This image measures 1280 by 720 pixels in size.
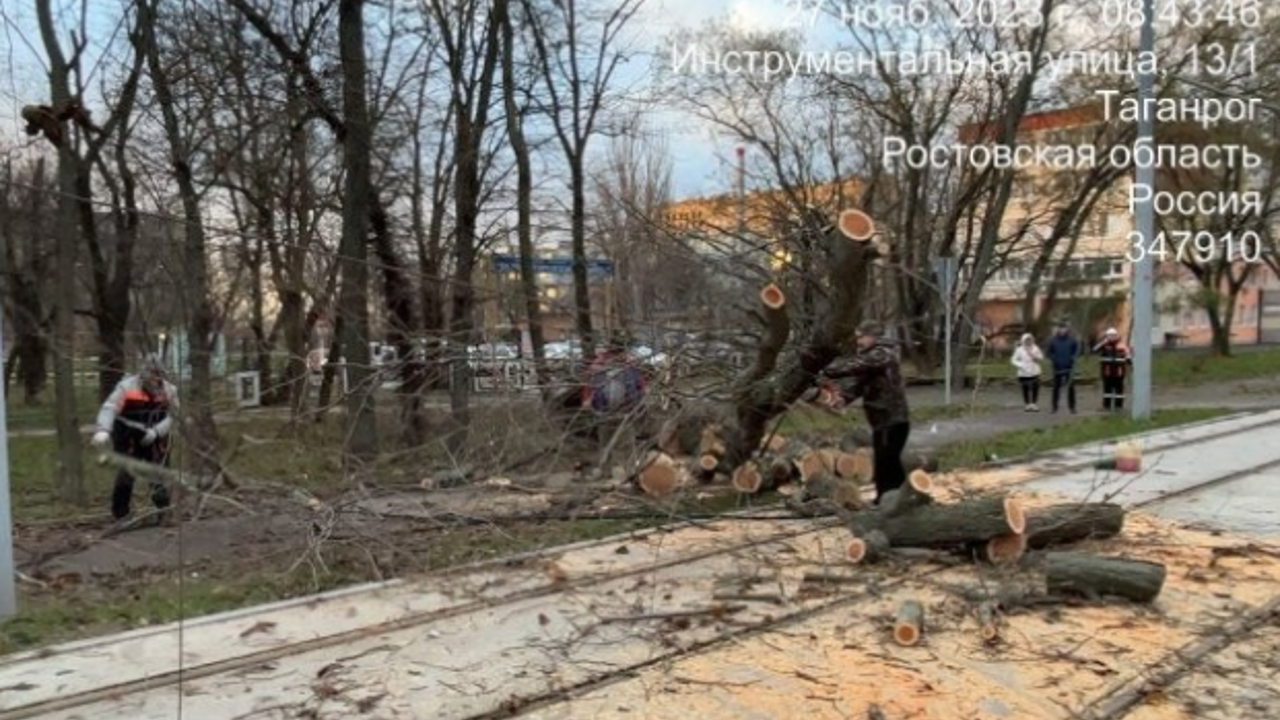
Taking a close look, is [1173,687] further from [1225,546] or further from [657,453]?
[657,453]

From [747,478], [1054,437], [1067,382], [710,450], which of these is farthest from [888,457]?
[1067,382]

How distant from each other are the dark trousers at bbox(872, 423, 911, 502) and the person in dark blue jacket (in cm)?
1174

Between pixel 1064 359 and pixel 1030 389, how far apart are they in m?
0.80

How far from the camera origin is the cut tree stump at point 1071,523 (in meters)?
7.94

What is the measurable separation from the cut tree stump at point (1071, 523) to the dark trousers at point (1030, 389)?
500 inches

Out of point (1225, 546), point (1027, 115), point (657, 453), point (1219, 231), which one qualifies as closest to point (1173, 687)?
point (1225, 546)

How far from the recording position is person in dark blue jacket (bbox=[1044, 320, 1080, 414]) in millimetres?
20578

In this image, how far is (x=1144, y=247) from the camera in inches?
691

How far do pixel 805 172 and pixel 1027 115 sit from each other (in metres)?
6.45

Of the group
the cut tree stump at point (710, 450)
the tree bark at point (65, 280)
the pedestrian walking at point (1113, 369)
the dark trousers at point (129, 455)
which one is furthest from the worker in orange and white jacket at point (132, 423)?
the pedestrian walking at point (1113, 369)

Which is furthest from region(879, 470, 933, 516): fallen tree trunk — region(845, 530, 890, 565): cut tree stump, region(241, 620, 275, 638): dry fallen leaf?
region(241, 620, 275, 638): dry fallen leaf

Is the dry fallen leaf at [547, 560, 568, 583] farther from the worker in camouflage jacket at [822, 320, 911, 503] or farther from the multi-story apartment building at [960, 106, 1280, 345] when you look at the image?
the multi-story apartment building at [960, 106, 1280, 345]

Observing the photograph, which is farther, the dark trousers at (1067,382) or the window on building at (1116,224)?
the window on building at (1116,224)
